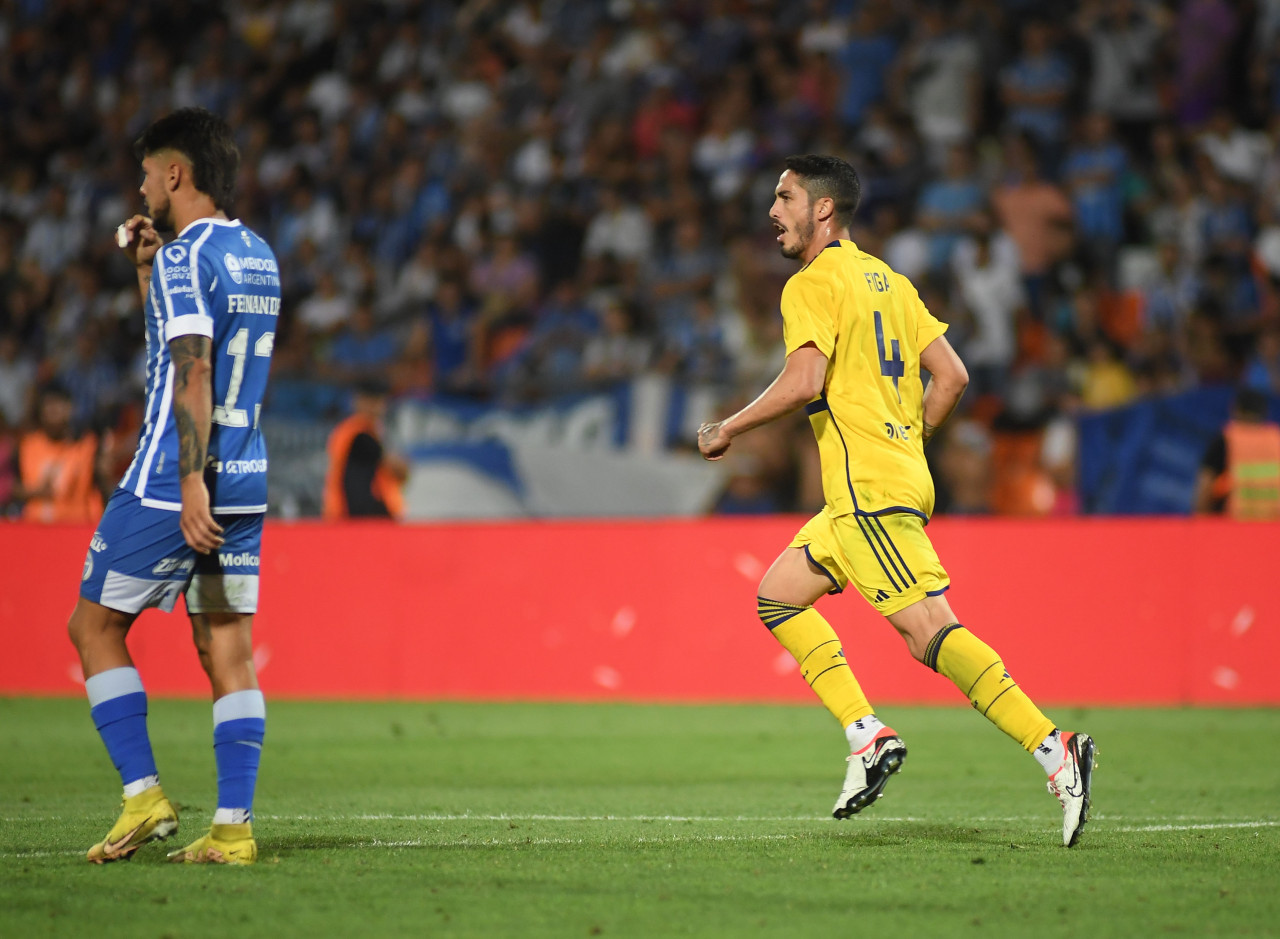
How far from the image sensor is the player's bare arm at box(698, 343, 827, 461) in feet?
17.7

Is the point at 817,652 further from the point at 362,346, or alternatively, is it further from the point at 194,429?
the point at 362,346

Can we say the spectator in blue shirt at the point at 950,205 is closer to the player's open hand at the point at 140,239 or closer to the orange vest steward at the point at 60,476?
the orange vest steward at the point at 60,476

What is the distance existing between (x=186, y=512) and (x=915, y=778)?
424 cm

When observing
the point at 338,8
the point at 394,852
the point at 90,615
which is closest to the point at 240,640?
the point at 90,615

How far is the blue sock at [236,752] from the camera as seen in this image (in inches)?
195

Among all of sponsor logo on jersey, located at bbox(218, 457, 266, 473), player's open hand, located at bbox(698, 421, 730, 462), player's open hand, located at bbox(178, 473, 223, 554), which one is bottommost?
player's open hand, located at bbox(178, 473, 223, 554)

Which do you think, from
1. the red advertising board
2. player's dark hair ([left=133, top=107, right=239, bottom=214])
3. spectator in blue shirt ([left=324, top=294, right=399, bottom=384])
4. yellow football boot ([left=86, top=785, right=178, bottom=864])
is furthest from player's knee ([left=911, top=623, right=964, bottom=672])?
spectator in blue shirt ([left=324, top=294, right=399, bottom=384])

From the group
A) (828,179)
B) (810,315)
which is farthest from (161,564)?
(828,179)

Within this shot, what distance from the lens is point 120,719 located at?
502cm

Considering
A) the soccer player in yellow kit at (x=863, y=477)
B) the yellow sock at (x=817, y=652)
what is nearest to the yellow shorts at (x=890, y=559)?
the soccer player in yellow kit at (x=863, y=477)

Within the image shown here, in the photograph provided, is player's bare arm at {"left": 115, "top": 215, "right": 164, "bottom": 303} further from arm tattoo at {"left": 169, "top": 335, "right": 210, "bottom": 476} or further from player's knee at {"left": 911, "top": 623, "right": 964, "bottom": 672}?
player's knee at {"left": 911, "top": 623, "right": 964, "bottom": 672}

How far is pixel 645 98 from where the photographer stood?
1783cm

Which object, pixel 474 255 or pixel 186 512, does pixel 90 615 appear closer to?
pixel 186 512

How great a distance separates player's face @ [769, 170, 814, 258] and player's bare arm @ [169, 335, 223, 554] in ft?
7.04
